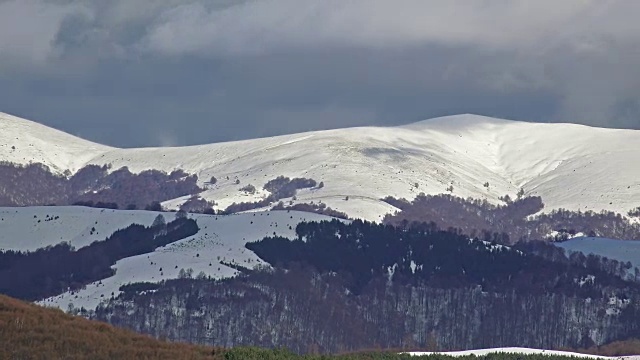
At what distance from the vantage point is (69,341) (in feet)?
411

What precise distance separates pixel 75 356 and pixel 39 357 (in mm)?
2369

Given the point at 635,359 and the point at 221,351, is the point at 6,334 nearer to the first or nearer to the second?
the point at 221,351

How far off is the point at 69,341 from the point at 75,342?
411 mm

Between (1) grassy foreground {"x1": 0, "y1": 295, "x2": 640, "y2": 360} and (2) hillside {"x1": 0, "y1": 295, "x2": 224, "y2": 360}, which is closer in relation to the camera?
(2) hillside {"x1": 0, "y1": 295, "x2": 224, "y2": 360}

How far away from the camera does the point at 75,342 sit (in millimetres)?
125188

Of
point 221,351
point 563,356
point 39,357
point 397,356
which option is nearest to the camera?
point 39,357

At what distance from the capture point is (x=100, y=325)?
13212cm

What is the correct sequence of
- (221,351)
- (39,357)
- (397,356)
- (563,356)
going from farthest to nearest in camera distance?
1. (563,356)
2. (397,356)
3. (221,351)
4. (39,357)

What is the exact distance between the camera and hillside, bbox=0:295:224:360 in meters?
123

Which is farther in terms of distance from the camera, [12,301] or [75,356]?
[12,301]

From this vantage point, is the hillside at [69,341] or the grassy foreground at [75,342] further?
the grassy foreground at [75,342]

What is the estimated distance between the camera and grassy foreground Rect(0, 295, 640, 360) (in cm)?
12350

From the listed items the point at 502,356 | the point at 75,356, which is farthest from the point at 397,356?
the point at 75,356

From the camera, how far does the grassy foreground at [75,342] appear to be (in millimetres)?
123500
